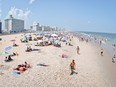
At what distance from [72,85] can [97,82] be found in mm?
2033

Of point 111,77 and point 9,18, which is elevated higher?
point 9,18

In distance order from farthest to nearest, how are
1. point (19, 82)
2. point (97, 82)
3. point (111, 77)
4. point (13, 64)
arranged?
point (13, 64)
point (111, 77)
point (97, 82)
point (19, 82)

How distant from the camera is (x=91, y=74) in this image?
13.5m

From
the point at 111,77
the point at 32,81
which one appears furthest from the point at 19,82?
Answer: the point at 111,77

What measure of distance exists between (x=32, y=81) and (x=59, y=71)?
308cm

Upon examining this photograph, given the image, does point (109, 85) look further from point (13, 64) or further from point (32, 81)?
point (13, 64)

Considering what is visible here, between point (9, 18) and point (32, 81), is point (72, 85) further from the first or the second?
point (9, 18)

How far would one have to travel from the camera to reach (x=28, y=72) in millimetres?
12898

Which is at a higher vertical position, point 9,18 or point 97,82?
point 9,18

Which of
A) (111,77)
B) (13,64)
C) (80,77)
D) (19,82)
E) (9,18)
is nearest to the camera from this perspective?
(19,82)

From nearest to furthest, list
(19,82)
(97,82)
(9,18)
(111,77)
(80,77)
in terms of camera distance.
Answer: (19,82) < (97,82) < (80,77) < (111,77) < (9,18)

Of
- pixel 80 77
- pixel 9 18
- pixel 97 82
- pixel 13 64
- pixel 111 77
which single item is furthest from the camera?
pixel 9 18

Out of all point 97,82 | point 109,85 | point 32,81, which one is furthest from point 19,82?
point 109,85

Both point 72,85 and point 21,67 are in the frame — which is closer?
point 72,85
